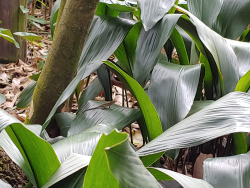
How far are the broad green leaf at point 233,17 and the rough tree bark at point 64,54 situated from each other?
1.54 feet

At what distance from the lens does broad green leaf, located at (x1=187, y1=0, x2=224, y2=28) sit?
0.90m

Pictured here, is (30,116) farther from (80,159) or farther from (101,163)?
(101,163)

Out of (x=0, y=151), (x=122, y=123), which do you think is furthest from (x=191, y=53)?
(x=0, y=151)

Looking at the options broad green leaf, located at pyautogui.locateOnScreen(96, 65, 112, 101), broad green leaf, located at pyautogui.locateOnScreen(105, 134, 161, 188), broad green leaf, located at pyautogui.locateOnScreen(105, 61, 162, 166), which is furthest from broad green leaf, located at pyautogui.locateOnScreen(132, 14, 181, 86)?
broad green leaf, located at pyautogui.locateOnScreen(105, 134, 161, 188)

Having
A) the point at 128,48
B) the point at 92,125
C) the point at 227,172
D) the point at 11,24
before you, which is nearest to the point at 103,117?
the point at 92,125

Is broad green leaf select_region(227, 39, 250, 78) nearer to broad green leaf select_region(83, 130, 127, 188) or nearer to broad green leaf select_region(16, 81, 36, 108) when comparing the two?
broad green leaf select_region(83, 130, 127, 188)

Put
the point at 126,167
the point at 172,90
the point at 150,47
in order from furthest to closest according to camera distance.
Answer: the point at 150,47
the point at 172,90
the point at 126,167

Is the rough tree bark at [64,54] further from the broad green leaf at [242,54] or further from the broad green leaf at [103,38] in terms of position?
the broad green leaf at [242,54]

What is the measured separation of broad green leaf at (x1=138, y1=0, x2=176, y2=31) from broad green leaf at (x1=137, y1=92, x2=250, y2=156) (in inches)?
13.3

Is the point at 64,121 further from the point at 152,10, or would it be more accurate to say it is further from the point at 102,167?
the point at 102,167

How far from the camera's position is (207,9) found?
920 mm

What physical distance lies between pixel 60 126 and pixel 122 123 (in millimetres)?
251

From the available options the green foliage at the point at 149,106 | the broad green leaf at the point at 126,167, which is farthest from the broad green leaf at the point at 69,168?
the broad green leaf at the point at 126,167

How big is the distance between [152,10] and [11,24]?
1722 mm
